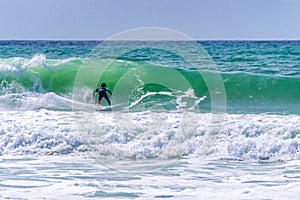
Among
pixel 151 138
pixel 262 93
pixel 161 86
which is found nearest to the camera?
pixel 151 138

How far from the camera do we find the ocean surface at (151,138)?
7.68 metres

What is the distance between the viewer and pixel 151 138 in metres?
10.9

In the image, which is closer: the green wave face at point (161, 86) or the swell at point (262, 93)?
the swell at point (262, 93)

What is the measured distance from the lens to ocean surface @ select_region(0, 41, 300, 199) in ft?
25.2

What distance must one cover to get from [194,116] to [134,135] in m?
2.53

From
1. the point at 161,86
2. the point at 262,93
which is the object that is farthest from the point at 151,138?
the point at 161,86

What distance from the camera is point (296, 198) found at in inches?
276

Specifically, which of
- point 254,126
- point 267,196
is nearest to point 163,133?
point 254,126

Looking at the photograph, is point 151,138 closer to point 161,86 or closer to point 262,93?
point 262,93

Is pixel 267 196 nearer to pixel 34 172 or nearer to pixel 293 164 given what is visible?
pixel 293 164

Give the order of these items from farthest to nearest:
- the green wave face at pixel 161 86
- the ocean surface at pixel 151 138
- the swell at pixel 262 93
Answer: the green wave face at pixel 161 86 → the swell at pixel 262 93 → the ocean surface at pixel 151 138

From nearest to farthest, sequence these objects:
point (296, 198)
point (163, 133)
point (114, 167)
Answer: point (296, 198), point (114, 167), point (163, 133)

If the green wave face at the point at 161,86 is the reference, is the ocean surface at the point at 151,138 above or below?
below

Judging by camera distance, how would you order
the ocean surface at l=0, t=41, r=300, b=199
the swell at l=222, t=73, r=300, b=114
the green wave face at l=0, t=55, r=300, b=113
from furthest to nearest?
the green wave face at l=0, t=55, r=300, b=113 < the swell at l=222, t=73, r=300, b=114 < the ocean surface at l=0, t=41, r=300, b=199
